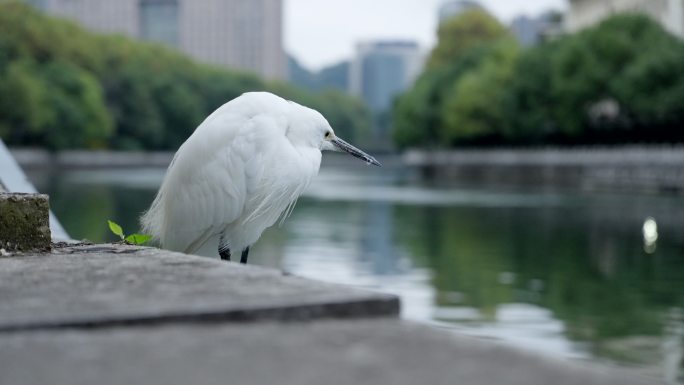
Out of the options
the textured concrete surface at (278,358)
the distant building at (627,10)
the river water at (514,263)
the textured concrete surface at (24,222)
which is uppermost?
the distant building at (627,10)

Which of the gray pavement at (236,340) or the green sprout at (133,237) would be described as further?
the green sprout at (133,237)

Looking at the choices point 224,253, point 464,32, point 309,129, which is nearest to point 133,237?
point 224,253

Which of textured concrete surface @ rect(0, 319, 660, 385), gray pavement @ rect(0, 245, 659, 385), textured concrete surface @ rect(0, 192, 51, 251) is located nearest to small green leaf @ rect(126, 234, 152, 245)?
textured concrete surface @ rect(0, 192, 51, 251)

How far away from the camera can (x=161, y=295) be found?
→ 132 inches

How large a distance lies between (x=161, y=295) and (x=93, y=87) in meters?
111

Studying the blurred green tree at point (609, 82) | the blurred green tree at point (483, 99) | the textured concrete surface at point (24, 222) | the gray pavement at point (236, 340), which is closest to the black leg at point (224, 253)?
the textured concrete surface at point (24, 222)

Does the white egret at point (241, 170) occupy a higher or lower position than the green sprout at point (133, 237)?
higher

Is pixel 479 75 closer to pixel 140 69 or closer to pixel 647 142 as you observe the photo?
pixel 647 142

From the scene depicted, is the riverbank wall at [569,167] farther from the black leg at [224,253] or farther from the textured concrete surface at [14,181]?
the black leg at [224,253]

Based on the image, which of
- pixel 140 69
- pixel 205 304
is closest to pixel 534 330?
pixel 205 304

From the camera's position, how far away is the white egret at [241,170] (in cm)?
602

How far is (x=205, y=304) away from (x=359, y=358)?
626mm

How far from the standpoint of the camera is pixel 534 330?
16.2 metres

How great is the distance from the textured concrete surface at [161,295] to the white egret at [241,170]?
173cm
